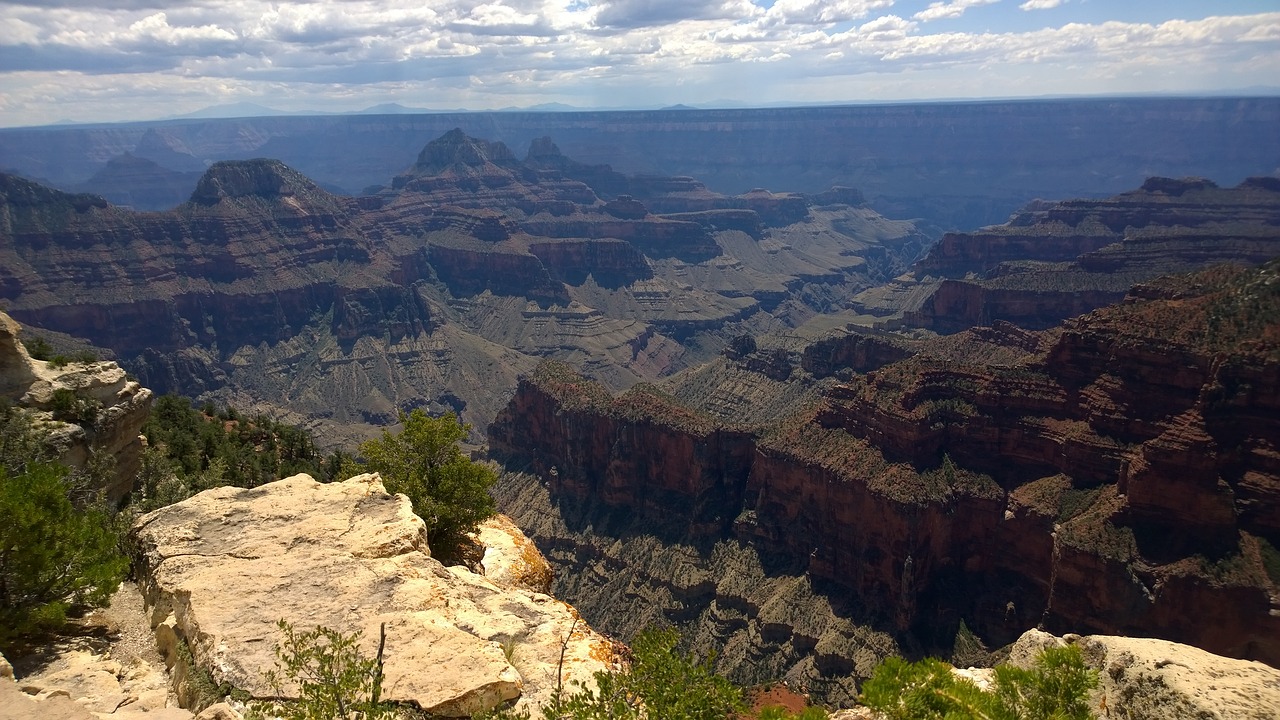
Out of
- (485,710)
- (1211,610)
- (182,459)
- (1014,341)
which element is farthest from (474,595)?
(1014,341)

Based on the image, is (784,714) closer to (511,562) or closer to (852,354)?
(511,562)

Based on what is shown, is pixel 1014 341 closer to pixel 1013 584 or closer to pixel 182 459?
pixel 1013 584

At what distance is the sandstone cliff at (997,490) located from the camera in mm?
49594

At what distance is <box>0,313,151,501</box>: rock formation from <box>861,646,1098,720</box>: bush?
28293mm

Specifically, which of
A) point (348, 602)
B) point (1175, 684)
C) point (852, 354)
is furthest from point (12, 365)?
point (852, 354)

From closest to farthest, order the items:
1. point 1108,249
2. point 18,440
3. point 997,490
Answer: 1. point 18,440
2. point 997,490
3. point 1108,249

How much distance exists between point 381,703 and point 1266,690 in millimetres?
15855

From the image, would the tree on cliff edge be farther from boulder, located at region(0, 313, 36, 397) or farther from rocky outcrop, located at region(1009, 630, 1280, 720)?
rocky outcrop, located at region(1009, 630, 1280, 720)

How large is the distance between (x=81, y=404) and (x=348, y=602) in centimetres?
2098

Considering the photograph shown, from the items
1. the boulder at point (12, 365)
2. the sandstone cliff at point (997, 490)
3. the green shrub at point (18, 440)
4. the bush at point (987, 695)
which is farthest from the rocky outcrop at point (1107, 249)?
the green shrub at point (18, 440)

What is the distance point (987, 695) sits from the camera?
13.0m

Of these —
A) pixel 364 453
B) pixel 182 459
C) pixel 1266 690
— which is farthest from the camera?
pixel 182 459

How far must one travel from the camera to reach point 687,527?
3184 inches

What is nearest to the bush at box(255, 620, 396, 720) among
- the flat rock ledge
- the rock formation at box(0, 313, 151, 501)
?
the flat rock ledge
